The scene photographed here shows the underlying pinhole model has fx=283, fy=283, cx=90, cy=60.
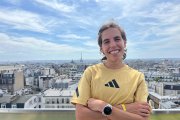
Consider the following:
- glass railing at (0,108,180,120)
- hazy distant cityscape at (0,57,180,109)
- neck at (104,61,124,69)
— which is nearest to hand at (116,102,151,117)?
neck at (104,61,124,69)

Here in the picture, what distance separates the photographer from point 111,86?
1285mm

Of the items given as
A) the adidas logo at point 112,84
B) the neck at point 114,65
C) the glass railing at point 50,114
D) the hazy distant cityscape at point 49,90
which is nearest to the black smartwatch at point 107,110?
the adidas logo at point 112,84

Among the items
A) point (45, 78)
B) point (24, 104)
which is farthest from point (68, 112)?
point (45, 78)

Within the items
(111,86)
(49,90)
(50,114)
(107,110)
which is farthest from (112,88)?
(49,90)

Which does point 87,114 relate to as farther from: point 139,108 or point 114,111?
point 139,108

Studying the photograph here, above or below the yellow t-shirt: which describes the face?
above

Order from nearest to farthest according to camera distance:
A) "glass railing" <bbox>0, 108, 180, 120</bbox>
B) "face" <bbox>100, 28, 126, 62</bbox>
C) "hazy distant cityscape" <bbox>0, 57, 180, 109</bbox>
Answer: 1. "face" <bbox>100, 28, 126, 62</bbox>
2. "glass railing" <bbox>0, 108, 180, 120</bbox>
3. "hazy distant cityscape" <bbox>0, 57, 180, 109</bbox>

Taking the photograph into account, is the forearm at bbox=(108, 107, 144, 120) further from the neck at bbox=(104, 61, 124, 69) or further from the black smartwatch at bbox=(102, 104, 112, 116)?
the neck at bbox=(104, 61, 124, 69)

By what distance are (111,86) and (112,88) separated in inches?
0.4

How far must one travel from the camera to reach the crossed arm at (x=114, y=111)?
3.99 feet

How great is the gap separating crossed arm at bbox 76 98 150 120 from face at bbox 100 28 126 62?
22 centimetres

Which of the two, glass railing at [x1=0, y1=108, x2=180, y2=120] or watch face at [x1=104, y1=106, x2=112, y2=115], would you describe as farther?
glass railing at [x1=0, y1=108, x2=180, y2=120]

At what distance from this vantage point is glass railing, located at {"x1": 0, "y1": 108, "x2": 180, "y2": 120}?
195cm

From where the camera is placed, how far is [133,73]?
1358mm
